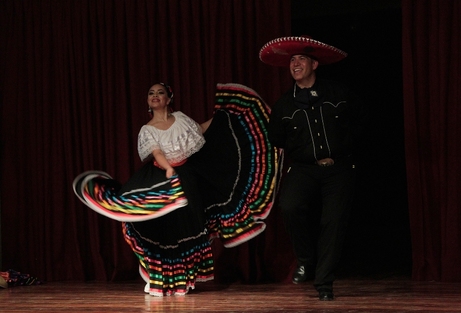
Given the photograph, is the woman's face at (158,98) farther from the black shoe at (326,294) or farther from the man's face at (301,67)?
Answer: the black shoe at (326,294)

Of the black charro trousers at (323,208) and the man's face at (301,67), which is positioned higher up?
the man's face at (301,67)

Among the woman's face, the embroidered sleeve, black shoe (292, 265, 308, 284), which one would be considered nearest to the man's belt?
black shoe (292, 265, 308, 284)

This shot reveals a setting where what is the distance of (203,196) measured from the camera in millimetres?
5051

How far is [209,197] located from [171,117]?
624mm

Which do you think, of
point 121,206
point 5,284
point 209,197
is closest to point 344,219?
point 209,197

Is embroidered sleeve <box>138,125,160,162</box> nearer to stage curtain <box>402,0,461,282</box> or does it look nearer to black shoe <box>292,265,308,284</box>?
black shoe <box>292,265,308,284</box>

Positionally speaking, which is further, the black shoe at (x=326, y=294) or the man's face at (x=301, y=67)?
the man's face at (x=301, y=67)

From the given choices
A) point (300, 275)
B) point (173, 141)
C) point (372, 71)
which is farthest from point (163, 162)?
point (372, 71)

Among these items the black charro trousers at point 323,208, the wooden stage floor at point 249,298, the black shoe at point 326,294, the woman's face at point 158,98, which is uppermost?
the woman's face at point 158,98

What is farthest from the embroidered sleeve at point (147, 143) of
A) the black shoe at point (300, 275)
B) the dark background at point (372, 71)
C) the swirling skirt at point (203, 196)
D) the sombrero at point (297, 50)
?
the dark background at point (372, 71)

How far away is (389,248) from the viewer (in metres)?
7.19

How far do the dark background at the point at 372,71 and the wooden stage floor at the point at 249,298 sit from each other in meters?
2.04

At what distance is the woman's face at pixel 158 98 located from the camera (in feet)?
16.7

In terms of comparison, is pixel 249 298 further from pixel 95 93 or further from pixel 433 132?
pixel 95 93
